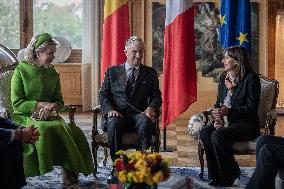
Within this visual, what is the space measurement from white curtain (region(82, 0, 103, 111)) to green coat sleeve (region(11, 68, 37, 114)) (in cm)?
546

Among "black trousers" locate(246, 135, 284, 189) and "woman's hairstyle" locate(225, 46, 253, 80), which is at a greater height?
"woman's hairstyle" locate(225, 46, 253, 80)

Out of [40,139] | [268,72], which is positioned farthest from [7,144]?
[268,72]

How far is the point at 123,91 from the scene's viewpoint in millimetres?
5066

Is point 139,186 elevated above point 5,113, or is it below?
below

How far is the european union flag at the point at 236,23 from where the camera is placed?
6.15 meters

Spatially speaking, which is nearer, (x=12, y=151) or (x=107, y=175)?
(x=12, y=151)

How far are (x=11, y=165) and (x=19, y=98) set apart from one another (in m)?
0.85

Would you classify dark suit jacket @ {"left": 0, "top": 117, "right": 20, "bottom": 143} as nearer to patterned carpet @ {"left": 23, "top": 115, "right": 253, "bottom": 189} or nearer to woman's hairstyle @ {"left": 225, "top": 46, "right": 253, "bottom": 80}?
patterned carpet @ {"left": 23, "top": 115, "right": 253, "bottom": 189}

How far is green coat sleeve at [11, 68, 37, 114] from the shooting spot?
464 centimetres

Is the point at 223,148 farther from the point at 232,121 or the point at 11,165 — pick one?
the point at 11,165

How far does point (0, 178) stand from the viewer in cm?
383

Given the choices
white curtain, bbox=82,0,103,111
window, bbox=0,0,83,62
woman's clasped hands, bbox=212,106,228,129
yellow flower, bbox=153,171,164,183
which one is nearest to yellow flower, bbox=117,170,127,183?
yellow flower, bbox=153,171,164,183

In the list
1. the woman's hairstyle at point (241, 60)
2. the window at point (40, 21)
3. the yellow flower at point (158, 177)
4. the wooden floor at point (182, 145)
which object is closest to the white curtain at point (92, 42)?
the window at point (40, 21)

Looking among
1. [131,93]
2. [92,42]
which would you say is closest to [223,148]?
[131,93]
